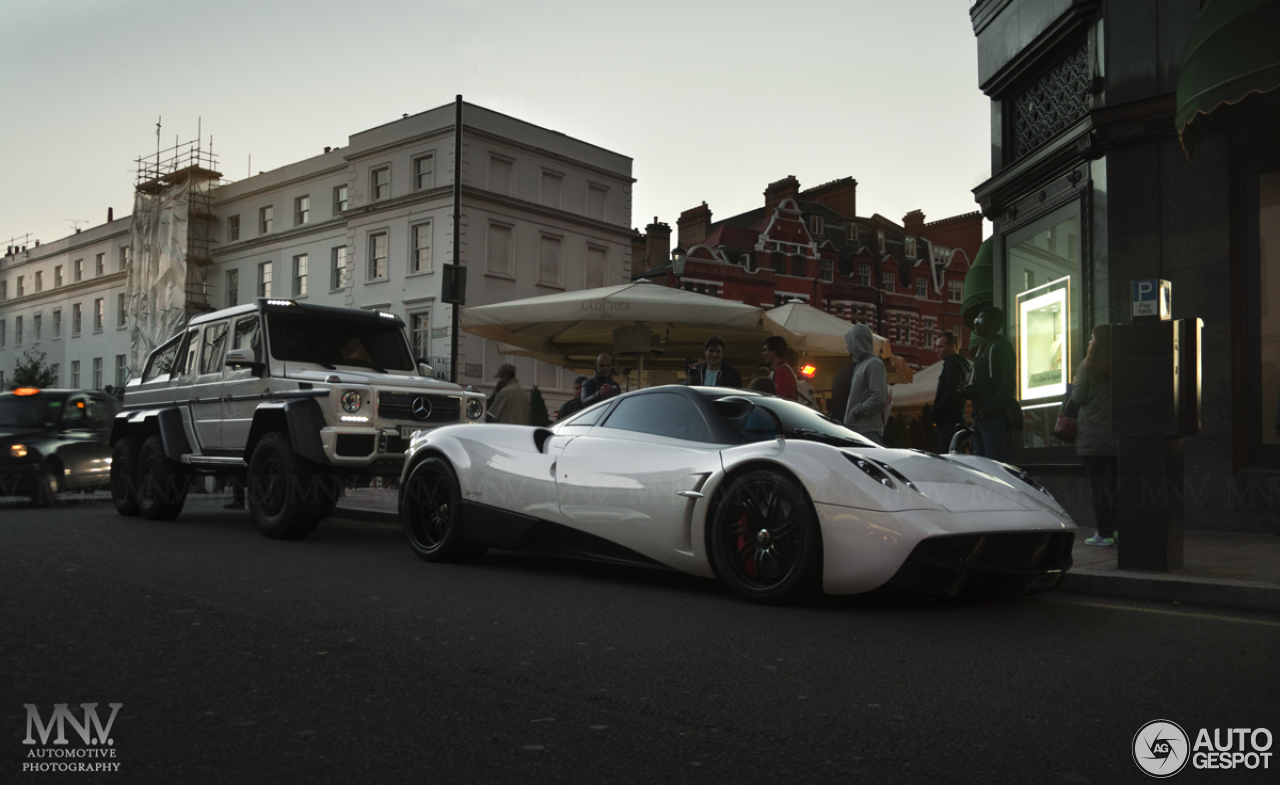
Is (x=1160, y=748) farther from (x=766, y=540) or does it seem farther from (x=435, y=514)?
(x=435, y=514)

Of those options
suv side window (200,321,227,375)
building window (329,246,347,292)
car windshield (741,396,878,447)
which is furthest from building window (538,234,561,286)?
car windshield (741,396,878,447)

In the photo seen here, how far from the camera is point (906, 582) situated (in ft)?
16.9

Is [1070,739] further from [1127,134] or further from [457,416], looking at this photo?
[1127,134]

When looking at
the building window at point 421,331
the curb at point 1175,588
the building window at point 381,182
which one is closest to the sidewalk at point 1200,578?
the curb at point 1175,588

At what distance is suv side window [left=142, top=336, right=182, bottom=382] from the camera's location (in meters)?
10.8

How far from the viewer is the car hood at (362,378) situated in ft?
29.1

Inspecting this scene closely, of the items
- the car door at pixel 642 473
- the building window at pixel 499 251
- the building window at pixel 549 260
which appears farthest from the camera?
the building window at pixel 549 260

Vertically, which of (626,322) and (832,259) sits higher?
(832,259)

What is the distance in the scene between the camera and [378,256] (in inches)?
1559

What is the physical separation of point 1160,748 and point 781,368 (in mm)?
7309

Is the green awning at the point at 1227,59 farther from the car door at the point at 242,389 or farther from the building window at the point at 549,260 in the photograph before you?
the building window at the point at 549,260

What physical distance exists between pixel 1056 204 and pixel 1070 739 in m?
9.89

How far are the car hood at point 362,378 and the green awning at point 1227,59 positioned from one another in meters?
6.70

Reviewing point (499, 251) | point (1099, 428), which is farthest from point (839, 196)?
point (1099, 428)
